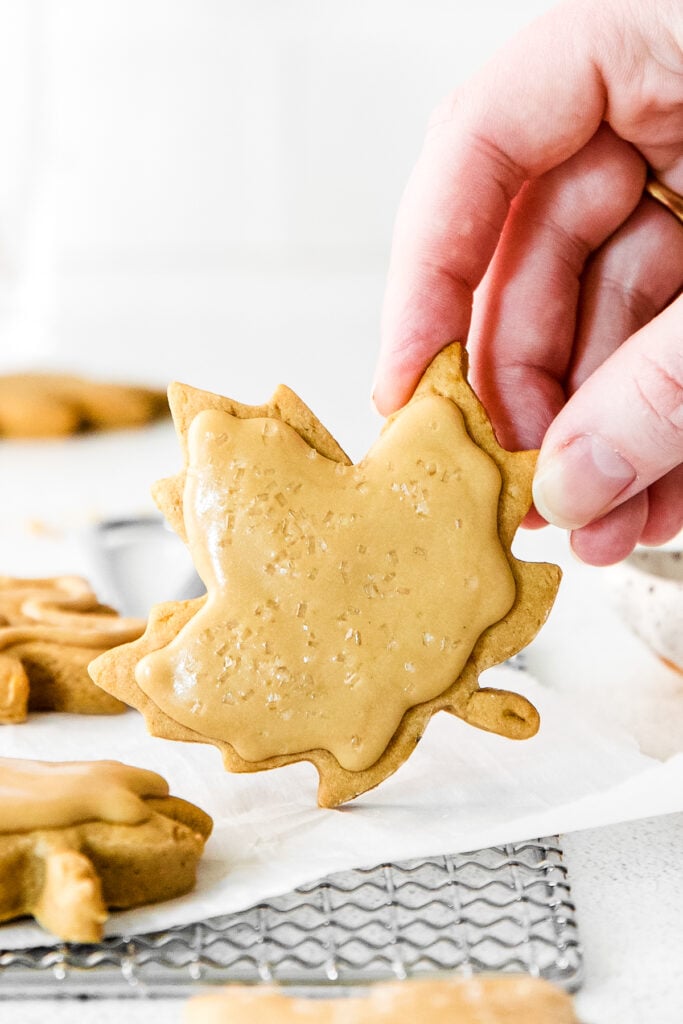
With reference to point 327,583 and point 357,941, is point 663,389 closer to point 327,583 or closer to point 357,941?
point 327,583

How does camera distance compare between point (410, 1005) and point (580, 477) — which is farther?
point (580, 477)

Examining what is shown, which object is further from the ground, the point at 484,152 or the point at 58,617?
the point at 484,152

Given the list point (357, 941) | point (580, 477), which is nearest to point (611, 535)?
point (580, 477)

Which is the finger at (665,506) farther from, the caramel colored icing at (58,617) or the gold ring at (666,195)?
the caramel colored icing at (58,617)

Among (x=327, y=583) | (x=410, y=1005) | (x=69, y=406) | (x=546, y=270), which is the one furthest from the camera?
(x=69, y=406)

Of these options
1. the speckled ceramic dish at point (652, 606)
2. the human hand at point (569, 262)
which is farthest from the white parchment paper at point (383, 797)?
the human hand at point (569, 262)

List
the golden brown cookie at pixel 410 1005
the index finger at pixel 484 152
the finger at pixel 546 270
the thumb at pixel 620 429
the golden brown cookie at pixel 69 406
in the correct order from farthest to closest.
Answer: the golden brown cookie at pixel 69 406 → the finger at pixel 546 270 → the index finger at pixel 484 152 → the thumb at pixel 620 429 → the golden brown cookie at pixel 410 1005

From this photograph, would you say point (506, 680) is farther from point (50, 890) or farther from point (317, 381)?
point (317, 381)
